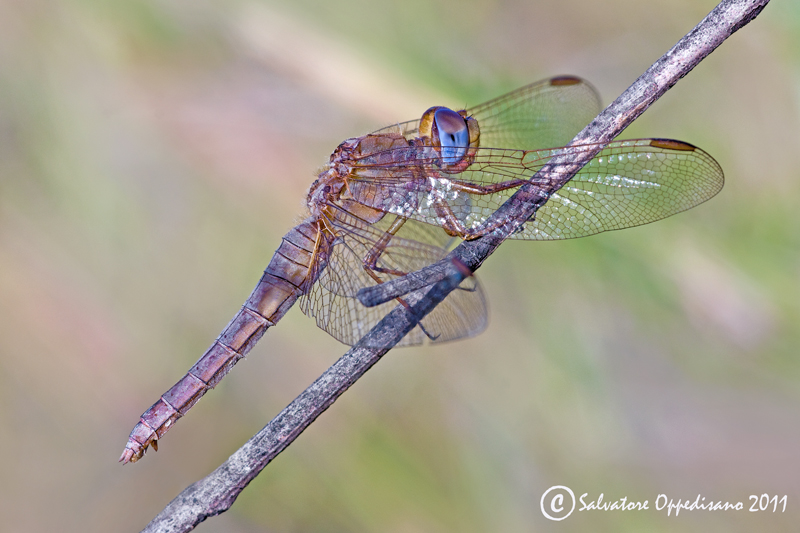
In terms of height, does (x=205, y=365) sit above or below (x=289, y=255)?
below

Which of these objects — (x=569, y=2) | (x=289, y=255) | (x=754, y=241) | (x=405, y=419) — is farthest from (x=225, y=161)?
(x=754, y=241)

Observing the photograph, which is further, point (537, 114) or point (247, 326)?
point (537, 114)

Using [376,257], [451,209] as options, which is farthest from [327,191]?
[451,209]

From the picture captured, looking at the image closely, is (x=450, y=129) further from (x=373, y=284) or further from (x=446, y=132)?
(x=373, y=284)

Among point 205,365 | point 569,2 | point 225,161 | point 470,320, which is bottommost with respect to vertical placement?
point 205,365

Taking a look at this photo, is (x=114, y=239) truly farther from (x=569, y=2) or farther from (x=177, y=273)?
(x=569, y=2)

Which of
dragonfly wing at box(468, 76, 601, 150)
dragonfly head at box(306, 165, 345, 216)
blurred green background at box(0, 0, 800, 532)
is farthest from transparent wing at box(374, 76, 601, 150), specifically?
dragonfly head at box(306, 165, 345, 216)

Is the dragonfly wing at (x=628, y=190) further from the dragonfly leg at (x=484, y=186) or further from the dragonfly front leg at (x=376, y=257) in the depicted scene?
the dragonfly front leg at (x=376, y=257)
